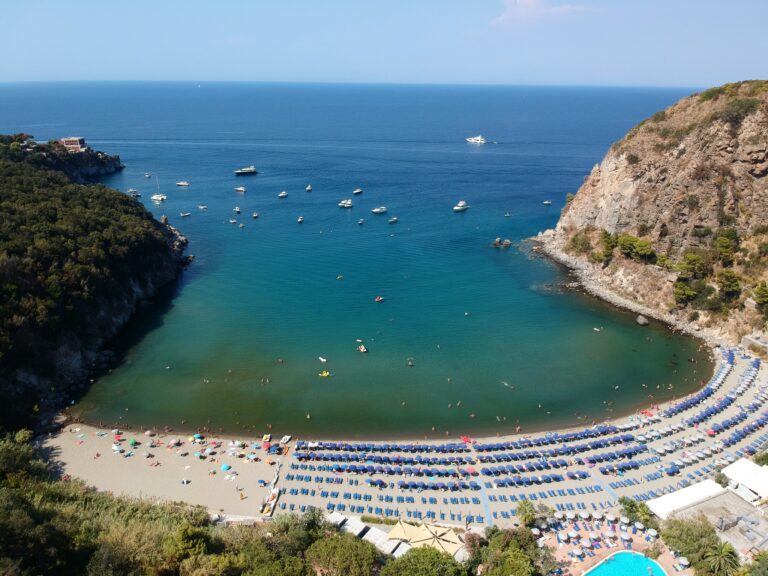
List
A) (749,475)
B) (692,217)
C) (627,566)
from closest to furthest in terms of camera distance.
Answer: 1. (627,566)
2. (749,475)
3. (692,217)

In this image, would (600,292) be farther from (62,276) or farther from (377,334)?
(62,276)

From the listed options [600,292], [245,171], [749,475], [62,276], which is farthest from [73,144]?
[749,475]

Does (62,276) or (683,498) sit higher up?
(62,276)

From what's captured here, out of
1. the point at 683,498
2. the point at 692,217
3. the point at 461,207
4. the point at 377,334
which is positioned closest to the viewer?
the point at 683,498

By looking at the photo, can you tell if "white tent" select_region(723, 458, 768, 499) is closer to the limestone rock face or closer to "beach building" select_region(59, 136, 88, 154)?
the limestone rock face

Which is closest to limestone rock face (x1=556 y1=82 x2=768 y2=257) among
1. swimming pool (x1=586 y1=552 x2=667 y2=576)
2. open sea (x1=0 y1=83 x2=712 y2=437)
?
open sea (x1=0 y1=83 x2=712 y2=437)

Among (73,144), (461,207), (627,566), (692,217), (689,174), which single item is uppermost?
(689,174)

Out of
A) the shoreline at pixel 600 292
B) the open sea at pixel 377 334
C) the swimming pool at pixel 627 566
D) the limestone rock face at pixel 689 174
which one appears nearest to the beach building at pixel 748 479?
the swimming pool at pixel 627 566
